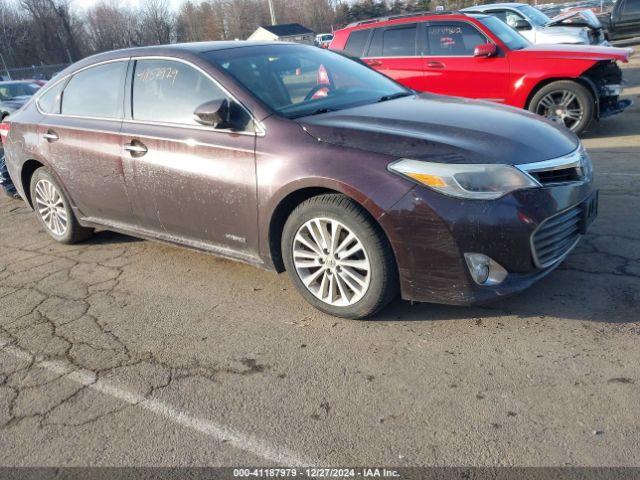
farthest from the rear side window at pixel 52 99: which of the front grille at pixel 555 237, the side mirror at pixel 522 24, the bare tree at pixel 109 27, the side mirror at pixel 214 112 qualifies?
the bare tree at pixel 109 27

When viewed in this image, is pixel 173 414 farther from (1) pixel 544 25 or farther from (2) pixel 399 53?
(1) pixel 544 25

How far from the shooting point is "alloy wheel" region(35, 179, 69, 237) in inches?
198

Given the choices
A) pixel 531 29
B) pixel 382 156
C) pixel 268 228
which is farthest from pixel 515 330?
pixel 531 29

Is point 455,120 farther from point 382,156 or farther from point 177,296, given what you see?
point 177,296

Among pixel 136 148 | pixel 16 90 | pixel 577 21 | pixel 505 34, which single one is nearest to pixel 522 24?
pixel 577 21

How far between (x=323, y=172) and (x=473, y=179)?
836 millimetres

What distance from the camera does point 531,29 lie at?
11.6 metres

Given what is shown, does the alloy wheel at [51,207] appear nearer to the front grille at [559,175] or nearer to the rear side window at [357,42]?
the front grille at [559,175]

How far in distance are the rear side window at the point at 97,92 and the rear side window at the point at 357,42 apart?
529 centimetres

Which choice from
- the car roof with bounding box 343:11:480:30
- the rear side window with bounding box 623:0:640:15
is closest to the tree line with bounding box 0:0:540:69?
the rear side window with bounding box 623:0:640:15

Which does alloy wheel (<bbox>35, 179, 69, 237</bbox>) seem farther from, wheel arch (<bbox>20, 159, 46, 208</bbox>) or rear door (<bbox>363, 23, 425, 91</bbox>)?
rear door (<bbox>363, 23, 425, 91</bbox>)

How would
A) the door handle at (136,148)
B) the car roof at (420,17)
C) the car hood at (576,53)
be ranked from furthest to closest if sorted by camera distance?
the car roof at (420,17) → the car hood at (576,53) → the door handle at (136,148)

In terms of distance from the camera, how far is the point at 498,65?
24.8ft

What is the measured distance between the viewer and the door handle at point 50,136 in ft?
15.5
